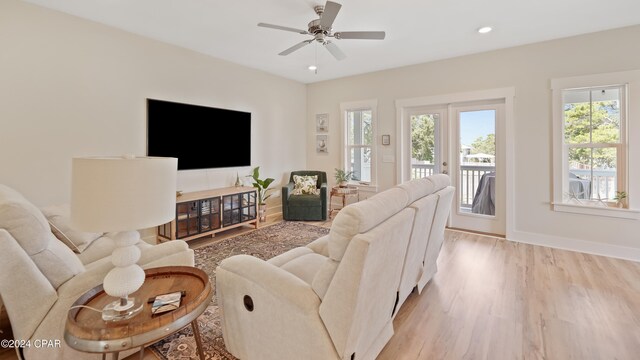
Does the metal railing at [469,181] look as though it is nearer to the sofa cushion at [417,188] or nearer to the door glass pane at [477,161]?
the door glass pane at [477,161]

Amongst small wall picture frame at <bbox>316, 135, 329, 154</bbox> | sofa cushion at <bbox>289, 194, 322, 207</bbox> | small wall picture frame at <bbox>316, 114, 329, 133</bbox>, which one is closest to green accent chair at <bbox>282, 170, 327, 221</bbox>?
sofa cushion at <bbox>289, 194, 322, 207</bbox>

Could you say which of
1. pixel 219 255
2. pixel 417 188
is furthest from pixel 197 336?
pixel 219 255

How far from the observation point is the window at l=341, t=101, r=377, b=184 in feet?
17.5

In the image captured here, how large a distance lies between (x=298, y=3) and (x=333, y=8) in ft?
2.01

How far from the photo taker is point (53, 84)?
293 centimetres

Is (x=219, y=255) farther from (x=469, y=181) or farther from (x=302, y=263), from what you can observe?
Answer: (x=469, y=181)

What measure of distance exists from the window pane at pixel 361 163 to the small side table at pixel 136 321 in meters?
4.30

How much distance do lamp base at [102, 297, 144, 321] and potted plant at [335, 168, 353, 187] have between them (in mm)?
4278

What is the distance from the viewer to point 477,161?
4355 mm

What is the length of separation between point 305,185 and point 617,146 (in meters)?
4.29

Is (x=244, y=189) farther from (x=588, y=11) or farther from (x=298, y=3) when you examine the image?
(x=588, y=11)

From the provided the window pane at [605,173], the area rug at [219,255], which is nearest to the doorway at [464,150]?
the window pane at [605,173]

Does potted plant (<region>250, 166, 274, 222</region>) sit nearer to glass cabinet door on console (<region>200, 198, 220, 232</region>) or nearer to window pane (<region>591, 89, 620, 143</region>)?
glass cabinet door on console (<region>200, 198, 220, 232</region>)

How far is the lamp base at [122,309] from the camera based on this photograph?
3.96 feet
